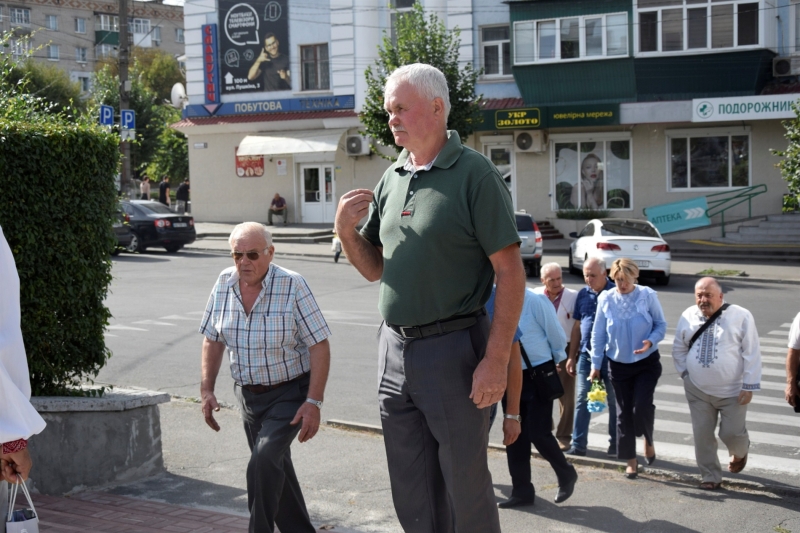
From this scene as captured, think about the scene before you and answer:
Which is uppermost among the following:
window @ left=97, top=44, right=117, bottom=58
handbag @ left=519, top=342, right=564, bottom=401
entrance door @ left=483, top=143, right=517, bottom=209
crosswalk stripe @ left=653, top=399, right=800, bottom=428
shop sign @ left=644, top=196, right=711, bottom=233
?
window @ left=97, top=44, right=117, bottom=58

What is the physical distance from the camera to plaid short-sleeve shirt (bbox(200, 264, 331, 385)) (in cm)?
506

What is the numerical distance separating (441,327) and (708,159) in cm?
2734

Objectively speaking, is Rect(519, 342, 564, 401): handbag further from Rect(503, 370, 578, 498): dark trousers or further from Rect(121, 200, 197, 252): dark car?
Rect(121, 200, 197, 252): dark car

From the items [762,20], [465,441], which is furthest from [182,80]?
[465,441]

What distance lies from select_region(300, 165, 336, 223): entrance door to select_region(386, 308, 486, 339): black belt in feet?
102

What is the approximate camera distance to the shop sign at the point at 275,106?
33844mm

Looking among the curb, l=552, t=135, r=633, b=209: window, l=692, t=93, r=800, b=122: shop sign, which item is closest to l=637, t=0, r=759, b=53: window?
l=692, t=93, r=800, b=122: shop sign

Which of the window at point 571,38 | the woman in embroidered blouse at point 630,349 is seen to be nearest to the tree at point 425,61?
the window at point 571,38

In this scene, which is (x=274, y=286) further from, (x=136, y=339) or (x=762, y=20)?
(x=762, y=20)

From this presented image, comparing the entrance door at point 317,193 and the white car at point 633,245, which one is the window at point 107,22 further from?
the white car at point 633,245

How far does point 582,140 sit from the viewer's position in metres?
30.5

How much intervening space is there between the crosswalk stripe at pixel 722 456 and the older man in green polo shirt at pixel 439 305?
4462mm

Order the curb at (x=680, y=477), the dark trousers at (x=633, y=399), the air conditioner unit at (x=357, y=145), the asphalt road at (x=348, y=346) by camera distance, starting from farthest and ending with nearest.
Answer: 1. the air conditioner unit at (x=357, y=145)
2. the asphalt road at (x=348, y=346)
3. the dark trousers at (x=633, y=399)
4. the curb at (x=680, y=477)

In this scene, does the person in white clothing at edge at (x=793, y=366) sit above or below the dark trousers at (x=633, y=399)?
above
